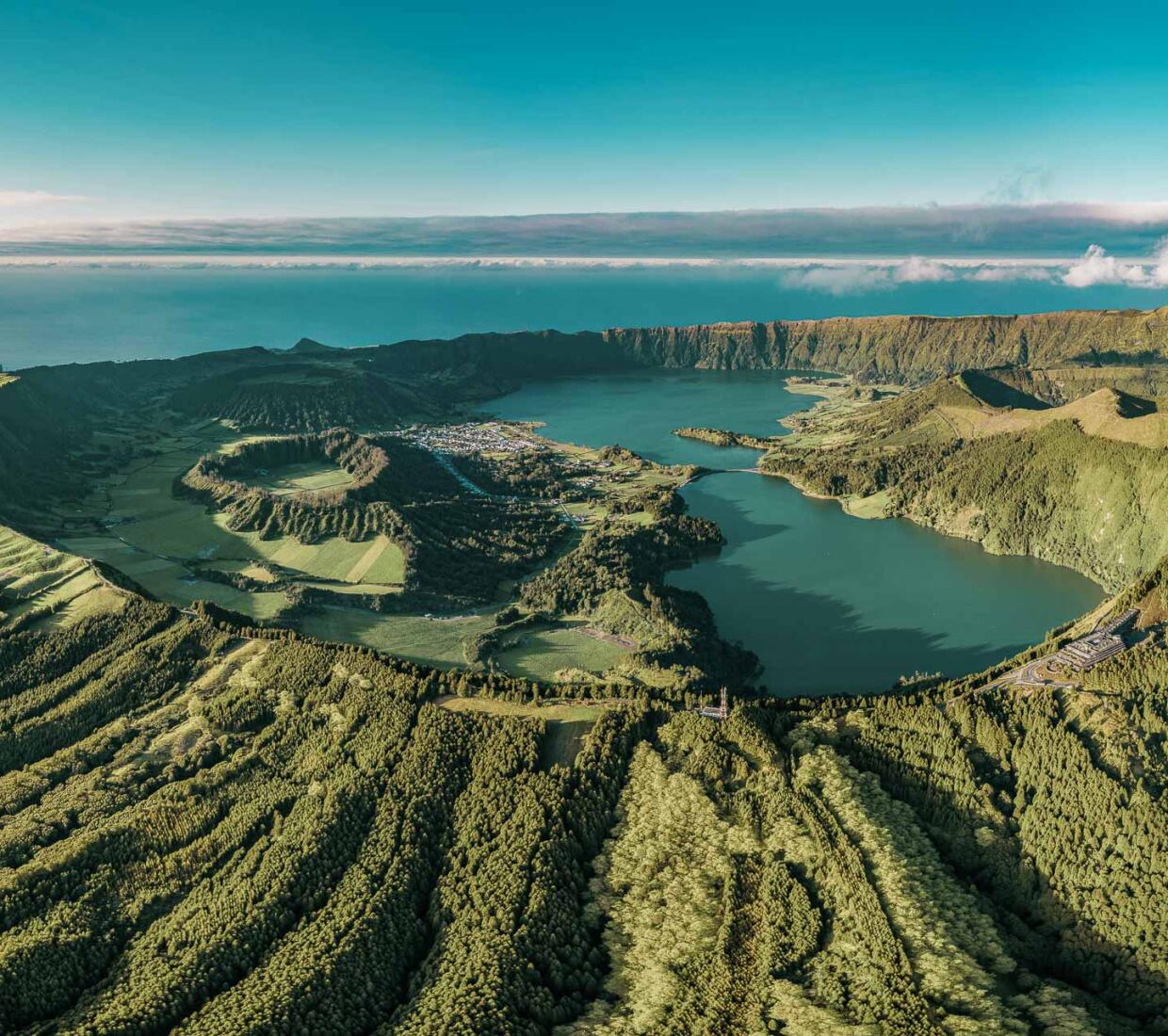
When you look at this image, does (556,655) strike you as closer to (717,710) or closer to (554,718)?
(554,718)

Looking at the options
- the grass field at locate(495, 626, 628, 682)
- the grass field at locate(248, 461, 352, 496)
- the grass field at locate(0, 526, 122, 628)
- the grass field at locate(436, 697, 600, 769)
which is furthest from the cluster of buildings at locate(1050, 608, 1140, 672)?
the grass field at locate(248, 461, 352, 496)

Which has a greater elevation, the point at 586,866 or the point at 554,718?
the point at 554,718

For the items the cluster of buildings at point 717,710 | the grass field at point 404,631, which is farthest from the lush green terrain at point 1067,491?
the grass field at point 404,631

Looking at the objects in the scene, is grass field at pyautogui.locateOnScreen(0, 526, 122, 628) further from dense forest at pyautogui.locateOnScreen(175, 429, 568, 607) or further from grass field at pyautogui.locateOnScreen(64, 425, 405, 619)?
dense forest at pyautogui.locateOnScreen(175, 429, 568, 607)

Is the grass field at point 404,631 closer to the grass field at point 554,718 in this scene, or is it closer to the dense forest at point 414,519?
the dense forest at point 414,519

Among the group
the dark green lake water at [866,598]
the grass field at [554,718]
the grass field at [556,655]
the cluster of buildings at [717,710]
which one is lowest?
the dark green lake water at [866,598]

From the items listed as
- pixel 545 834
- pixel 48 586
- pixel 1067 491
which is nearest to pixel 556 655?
pixel 545 834
